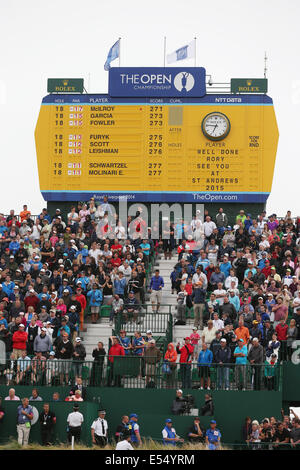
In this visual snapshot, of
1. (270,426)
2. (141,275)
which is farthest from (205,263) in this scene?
(270,426)

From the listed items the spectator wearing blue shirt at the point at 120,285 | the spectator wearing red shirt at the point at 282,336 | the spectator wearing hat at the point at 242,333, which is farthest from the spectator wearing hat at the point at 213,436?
the spectator wearing blue shirt at the point at 120,285

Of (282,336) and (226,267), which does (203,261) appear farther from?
(282,336)

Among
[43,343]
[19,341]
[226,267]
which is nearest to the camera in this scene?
[43,343]

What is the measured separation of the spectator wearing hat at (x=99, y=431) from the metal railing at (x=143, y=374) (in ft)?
6.20

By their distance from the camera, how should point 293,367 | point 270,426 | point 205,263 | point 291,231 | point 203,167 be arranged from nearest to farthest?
point 270,426 < point 293,367 < point 205,263 < point 291,231 < point 203,167

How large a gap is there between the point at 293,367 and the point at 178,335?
3874 mm

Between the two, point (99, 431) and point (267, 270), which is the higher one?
point (267, 270)

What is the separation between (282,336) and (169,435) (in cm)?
452

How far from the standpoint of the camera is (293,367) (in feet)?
91.2

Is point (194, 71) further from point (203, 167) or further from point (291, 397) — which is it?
point (291, 397)

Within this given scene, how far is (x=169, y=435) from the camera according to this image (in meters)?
25.4

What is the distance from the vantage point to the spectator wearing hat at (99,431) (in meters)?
25.5

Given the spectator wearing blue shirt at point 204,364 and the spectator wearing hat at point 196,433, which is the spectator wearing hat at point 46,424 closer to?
the spectator wearing hat at point 196,433

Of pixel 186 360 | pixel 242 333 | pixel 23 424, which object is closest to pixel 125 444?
pixel 23 424
